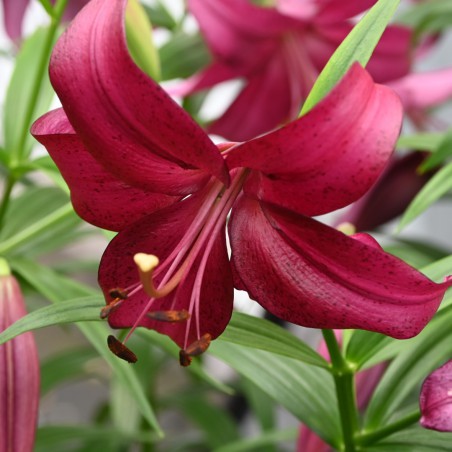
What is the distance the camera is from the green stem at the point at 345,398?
0.51m

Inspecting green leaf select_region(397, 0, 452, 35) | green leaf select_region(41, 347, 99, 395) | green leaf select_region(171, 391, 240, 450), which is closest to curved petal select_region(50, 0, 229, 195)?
green leaf select_region(397, 0, 452, 35)

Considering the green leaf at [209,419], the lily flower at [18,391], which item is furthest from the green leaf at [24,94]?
the green leaf at [209,419]

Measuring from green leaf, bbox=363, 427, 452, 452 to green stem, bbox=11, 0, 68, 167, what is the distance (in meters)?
0.38

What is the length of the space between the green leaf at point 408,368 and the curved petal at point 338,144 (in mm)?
229

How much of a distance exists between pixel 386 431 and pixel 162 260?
19cm

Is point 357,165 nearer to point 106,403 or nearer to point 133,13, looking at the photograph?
point 133,13

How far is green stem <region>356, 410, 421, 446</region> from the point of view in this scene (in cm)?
50

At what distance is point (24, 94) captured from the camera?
2.65 ft

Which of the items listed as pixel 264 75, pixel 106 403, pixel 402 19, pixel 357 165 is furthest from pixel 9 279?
pixel 106 403

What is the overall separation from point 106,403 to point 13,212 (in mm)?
686

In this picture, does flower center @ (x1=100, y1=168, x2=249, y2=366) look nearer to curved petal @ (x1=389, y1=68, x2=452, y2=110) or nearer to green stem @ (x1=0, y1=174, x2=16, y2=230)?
green stem @ (x1=0, y1=174, x2=16, y2=230)

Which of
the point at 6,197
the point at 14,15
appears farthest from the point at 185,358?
the point at 14,15

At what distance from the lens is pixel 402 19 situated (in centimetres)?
99

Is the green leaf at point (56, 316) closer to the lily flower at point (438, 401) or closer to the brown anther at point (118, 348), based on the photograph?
the brown anther at point (118, 348)
